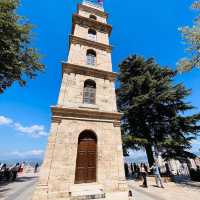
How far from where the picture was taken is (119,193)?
8969 mm

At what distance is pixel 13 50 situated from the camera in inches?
452

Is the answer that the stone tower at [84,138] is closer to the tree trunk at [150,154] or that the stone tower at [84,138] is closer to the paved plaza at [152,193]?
the paved plaza at [152,193]

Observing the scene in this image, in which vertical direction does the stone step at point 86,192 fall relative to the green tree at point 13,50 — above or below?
below

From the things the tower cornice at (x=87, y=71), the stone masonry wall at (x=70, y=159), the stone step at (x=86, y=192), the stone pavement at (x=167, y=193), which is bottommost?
the stone pavement at (x=167, y=193)

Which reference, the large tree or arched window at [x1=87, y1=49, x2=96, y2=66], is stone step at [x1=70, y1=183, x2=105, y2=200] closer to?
the large tree

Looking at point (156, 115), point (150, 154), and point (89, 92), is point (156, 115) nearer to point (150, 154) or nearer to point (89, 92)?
point (150, 154)

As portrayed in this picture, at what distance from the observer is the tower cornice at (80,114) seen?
32.9 ft

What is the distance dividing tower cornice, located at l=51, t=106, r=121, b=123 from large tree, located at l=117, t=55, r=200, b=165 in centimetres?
522

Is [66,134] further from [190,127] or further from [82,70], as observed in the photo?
[190,127]

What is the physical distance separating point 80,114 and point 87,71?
4.20 m

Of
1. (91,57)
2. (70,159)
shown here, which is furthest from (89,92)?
(70,159)

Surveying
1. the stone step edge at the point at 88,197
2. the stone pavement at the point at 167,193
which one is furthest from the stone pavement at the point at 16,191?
the stone pavement at the point at 167,193

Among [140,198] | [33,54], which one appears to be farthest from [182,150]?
[33,54]

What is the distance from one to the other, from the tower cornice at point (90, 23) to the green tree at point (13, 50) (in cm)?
509
